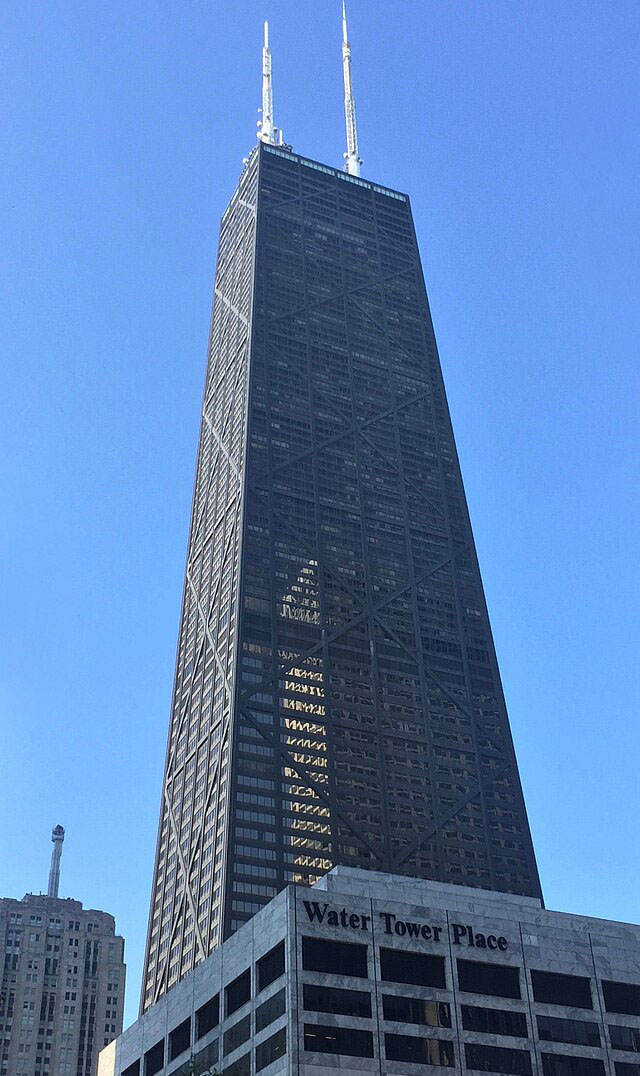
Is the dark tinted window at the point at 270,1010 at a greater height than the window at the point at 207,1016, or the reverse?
the window at the point at 207,1016

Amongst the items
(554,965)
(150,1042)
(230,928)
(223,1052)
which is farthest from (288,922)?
(230,928)

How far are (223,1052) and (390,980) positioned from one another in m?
18.3

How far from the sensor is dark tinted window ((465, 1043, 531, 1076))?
119938mm

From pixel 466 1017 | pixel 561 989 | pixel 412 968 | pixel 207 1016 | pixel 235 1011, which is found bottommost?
pixel 466 1017

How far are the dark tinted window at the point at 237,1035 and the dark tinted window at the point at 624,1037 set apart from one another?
113ft

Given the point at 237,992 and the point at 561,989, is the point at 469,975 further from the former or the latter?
the point at 237,992

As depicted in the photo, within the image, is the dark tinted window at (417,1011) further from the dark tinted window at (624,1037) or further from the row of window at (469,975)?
the dark tinted window at (624,1037)

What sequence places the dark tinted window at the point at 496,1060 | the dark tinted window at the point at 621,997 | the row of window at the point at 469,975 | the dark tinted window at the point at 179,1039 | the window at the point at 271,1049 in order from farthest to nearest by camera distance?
the dark tinted window at the point at 179,1039
the dark tinted window at the point at 621,997
the dark tinted window at the point at 496,1060
the row of window at the point at 469,975
the window at the point at 271,1049

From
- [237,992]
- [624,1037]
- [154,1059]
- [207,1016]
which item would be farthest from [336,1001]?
[154,1059]

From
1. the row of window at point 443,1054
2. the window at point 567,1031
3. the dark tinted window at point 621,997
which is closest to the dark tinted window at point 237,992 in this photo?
the row of window at point 443,1054

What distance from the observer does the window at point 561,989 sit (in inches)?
4992

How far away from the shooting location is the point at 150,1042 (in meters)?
147

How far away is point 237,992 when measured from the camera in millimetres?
126750

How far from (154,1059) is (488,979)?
42.0 meters
